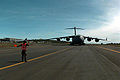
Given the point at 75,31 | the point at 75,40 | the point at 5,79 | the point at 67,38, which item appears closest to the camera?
the point at 5,79

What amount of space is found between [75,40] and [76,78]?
44.2m

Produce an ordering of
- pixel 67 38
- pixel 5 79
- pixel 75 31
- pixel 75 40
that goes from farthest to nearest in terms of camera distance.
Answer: pixel 75 31
pixel 67 38
pixel 75 40
pixel 5 79

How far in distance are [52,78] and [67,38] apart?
175 ft

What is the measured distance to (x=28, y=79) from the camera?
16.1 feet

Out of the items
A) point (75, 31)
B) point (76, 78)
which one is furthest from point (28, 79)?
point (75, 31)

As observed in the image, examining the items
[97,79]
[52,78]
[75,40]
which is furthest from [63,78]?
[75,40]

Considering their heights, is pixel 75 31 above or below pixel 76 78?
above

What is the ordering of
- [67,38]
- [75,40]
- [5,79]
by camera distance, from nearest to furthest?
1. [5,79]
2. [75,40]
3. [67,38]

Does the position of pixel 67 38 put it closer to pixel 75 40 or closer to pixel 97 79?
pixel 75 40

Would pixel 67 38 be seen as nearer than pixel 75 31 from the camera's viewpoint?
Yes

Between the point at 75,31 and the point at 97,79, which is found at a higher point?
the point at 75,31

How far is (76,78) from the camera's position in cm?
520

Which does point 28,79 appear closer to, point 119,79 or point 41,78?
point 41,78

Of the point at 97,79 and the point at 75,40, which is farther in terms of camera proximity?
the point at 75,40
